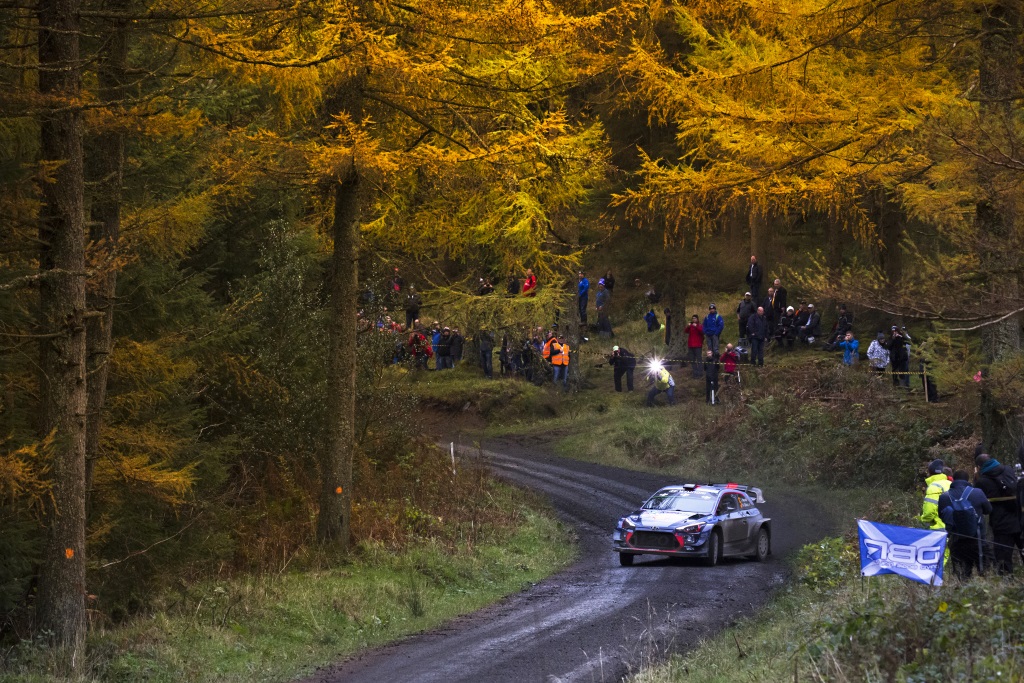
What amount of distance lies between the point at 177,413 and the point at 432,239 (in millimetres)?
5861

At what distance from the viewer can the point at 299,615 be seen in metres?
13.9

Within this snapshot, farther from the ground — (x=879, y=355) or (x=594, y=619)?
(x=879, y=355)

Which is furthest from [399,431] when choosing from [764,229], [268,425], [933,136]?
[764,229]

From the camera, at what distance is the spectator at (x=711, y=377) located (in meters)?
31.9

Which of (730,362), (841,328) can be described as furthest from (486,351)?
(841,328)

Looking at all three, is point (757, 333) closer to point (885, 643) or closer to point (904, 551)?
point (904, 551)

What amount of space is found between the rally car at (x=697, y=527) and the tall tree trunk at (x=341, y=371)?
15.9ft

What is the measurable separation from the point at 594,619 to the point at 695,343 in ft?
67.9

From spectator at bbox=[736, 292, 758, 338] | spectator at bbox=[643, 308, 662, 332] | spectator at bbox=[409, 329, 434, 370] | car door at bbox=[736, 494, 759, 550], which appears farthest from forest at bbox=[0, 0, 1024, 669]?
spectator at bbox=[643, 308, 662, 332]

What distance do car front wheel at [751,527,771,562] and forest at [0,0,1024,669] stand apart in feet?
14.2

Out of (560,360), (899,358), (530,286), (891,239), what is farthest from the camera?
(560,360)

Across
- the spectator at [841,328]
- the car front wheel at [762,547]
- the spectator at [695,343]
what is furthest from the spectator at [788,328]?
the car front wheel at [762,547]

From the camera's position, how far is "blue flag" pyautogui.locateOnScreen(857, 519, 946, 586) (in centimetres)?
966

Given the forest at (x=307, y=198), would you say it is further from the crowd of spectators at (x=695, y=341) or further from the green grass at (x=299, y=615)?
the crowd of spectators at (x=695, y=341)
